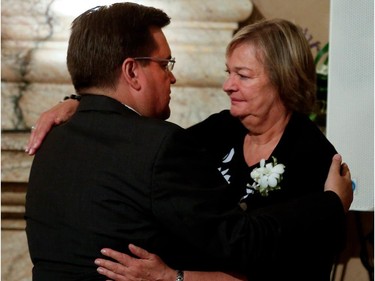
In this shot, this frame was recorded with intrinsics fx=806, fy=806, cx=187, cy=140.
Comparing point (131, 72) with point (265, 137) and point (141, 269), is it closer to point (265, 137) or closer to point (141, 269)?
point (141, 269)

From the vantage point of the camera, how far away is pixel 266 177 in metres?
2.19

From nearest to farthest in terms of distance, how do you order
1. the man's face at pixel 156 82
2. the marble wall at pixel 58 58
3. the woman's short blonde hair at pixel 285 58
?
1. the man's face at pixel 156 82
2. the woman's short blonde hair at pixel 285 58
3. the marble wall at pixel 58 58

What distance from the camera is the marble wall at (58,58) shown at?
3.21 meters

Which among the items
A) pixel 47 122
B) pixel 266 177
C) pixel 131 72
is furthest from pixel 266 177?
pixel 47 122

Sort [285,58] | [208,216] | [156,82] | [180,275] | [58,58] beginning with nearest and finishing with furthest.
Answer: [208,216] → [180,275] → [156,82] → [285,58] → [58,58]

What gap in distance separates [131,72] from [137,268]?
1.53ft

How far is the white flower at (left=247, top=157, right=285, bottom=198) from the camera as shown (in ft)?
7.15

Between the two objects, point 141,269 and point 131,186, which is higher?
point 131,186

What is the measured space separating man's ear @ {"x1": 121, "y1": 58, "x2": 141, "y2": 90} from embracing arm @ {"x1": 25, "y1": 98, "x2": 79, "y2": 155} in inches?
12.1

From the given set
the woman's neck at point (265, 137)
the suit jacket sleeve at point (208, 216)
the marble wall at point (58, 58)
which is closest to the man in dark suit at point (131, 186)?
the suit jacket sleeve at point (208, 216)

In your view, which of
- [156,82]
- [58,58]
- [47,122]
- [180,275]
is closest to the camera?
[180,275]

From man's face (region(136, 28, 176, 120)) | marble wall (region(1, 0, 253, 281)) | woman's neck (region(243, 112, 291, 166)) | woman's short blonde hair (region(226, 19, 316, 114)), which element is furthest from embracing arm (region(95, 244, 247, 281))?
marble wall (region(1, 0, 253, 281))

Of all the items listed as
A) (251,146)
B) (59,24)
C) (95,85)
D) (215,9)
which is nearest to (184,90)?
(215,9)

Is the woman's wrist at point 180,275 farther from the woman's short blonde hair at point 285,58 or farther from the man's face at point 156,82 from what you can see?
the woman's short blonde hair at point 285,58
